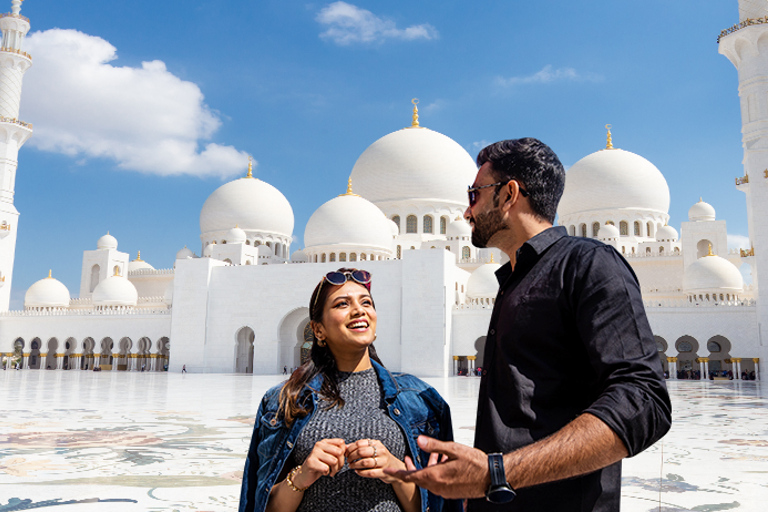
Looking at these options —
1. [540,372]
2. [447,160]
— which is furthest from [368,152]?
[540,372]

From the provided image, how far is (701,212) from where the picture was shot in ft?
87.6

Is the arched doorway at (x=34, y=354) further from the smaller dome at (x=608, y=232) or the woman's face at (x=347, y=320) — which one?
the woman's face at (x=347, y=320)

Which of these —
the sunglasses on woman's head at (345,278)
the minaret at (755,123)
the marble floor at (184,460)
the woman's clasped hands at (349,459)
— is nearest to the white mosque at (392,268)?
the minaret at (755,123)

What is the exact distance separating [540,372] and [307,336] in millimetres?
22547

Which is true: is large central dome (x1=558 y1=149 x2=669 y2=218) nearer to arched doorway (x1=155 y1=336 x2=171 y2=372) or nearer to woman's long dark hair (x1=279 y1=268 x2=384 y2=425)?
arched doorway (x1=155 y1=336 x2=171 y2=372)

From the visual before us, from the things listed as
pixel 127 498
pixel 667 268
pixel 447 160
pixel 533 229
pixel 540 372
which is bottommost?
pixel 127 498

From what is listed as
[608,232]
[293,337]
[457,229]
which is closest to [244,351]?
[293,337]

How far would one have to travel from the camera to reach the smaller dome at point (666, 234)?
2663 cm

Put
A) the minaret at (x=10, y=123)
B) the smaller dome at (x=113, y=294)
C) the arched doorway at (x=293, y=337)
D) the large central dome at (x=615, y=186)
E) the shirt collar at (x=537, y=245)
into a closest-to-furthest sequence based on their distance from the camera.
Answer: the shirt collar at (x=537, y=245), the arched doorway at (x=293, y=337), the minaret at (x=10, y=123), the smaller dome at (x=113, y=294), the large central dome at (x=615, y=186)

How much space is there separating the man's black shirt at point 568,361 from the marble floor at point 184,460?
2.45m

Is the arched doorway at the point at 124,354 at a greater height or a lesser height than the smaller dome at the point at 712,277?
lesser

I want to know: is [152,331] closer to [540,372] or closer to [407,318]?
[407,318]

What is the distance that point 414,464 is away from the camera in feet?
5.76

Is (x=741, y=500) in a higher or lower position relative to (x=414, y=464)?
lower
